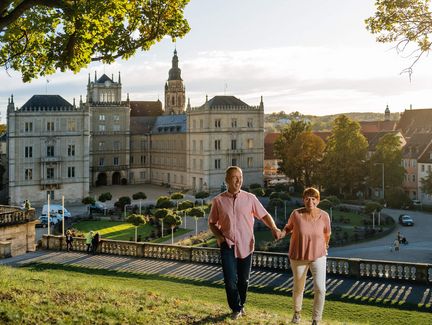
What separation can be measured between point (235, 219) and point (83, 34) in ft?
22.3

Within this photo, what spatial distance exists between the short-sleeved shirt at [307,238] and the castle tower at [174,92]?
9164 centimetres

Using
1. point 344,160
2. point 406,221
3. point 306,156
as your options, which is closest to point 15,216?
point 406,221

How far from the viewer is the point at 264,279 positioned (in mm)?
→ 20812

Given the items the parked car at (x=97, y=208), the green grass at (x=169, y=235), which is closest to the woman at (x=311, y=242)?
the green grass at (x=169, y=235)

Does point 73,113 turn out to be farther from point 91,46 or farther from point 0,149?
point 91,46

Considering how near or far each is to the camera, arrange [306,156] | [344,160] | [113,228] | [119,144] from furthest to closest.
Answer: [119,144]
[306,156]
[344,160]
[113,228]

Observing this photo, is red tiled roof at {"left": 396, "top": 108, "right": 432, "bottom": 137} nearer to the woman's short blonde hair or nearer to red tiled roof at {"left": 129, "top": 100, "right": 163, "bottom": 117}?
red tiled roof at {"left": 129, "top": 100, "right": 163, "bottom": 117}

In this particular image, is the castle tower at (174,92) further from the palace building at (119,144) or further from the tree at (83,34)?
the tree at (83,34)

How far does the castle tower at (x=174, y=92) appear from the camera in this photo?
9975cm

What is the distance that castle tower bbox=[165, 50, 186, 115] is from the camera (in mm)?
99750

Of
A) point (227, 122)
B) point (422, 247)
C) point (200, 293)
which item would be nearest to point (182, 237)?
point (422, 247)

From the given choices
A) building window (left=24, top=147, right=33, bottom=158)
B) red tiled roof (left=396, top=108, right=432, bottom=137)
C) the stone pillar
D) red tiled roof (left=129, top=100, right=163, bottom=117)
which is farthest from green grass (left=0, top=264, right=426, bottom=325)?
red tiled roof (left=129, top=100, right=163, bottom=117)

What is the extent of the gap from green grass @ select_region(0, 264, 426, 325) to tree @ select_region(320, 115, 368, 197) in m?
44.1

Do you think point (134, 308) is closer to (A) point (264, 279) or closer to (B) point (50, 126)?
(A) point (264, 279)
